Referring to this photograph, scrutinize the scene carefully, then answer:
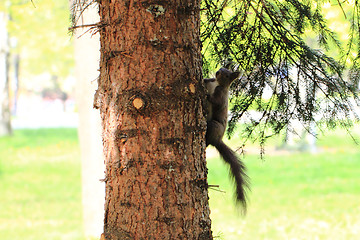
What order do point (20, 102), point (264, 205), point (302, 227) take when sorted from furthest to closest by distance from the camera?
point (20, 102)
point (264, 205)
point (302, 227)

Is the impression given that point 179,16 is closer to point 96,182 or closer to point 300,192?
point 96,182

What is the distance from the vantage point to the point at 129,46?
212 cm

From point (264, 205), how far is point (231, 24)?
4791 mm

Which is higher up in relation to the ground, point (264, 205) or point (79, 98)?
point (79, 98)

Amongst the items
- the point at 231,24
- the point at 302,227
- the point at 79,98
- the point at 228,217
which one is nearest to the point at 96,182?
the point at 79,98

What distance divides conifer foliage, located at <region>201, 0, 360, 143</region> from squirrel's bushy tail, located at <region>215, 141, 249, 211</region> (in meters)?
0.29

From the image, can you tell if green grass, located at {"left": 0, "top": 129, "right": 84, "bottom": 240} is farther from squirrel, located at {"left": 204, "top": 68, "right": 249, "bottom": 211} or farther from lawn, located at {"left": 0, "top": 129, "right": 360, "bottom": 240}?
squirrel, located at {"left": 204, "top": 68, "right": 249, "bottom": 211}

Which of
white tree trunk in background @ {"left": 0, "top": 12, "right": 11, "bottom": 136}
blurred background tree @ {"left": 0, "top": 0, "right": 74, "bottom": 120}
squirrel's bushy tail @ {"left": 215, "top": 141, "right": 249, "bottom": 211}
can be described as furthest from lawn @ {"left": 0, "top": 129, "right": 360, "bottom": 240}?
white tree trunk in background @ {"left": 0, "top": 12, "right": 11, "bottom": 136}

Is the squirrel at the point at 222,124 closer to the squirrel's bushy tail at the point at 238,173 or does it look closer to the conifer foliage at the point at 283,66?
the squirrel's bushy tail at the point at 238,173

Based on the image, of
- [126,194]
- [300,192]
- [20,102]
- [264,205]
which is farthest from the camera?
[20,102]

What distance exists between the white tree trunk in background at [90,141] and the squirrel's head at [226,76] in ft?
8.45

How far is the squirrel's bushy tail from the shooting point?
3.11 m

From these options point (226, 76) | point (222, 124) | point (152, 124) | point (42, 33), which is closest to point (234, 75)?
point (226, 76)

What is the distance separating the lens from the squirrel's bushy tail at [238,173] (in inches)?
122
